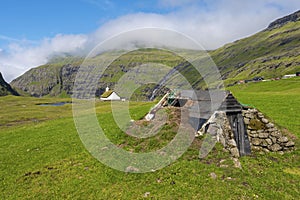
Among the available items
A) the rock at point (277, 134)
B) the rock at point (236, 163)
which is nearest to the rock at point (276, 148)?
the rock at point (277, 134)

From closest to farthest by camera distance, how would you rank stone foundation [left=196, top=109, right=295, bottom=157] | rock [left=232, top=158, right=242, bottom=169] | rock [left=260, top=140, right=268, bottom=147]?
rock [left=232, top=158, right=242, bottom=169] → stone foundation [left=196, top=109, right=295, bottom=157] → rock [left=260, top=140, right=268, bottom=147]

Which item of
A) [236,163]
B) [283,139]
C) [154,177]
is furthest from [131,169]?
[283,139]

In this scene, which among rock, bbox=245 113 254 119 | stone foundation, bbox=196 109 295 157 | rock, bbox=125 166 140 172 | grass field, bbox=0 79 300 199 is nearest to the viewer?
grass field, bbox=0 79 300 199

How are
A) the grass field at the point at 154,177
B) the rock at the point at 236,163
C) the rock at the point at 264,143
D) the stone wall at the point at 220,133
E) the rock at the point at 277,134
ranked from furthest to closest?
the rock at the point at 264,143 → the rock at the point at 277,134 → the stone wall at the point at 220,133 → the rock at the point at 236,163 → the grass field at the point at 154,177

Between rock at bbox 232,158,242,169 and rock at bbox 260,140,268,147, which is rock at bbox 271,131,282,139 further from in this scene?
rock at bbox 232,158,242,169

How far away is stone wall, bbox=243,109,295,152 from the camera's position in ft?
68.6

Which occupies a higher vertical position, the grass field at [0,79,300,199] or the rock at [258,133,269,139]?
the rock at [258,133,269,139]

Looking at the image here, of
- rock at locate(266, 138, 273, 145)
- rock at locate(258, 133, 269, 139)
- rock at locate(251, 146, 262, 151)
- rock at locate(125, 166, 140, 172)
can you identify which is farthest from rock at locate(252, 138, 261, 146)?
rock at locate(125, 166, 140, 172)

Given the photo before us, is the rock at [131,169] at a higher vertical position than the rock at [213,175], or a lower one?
higher

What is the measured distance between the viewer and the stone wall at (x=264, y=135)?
2091 centimetres

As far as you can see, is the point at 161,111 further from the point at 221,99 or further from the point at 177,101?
the point at 221,99

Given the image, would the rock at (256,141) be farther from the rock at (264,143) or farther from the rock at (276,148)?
the rock at (276,148)

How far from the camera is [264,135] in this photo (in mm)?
21359

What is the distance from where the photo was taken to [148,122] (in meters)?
25.0
